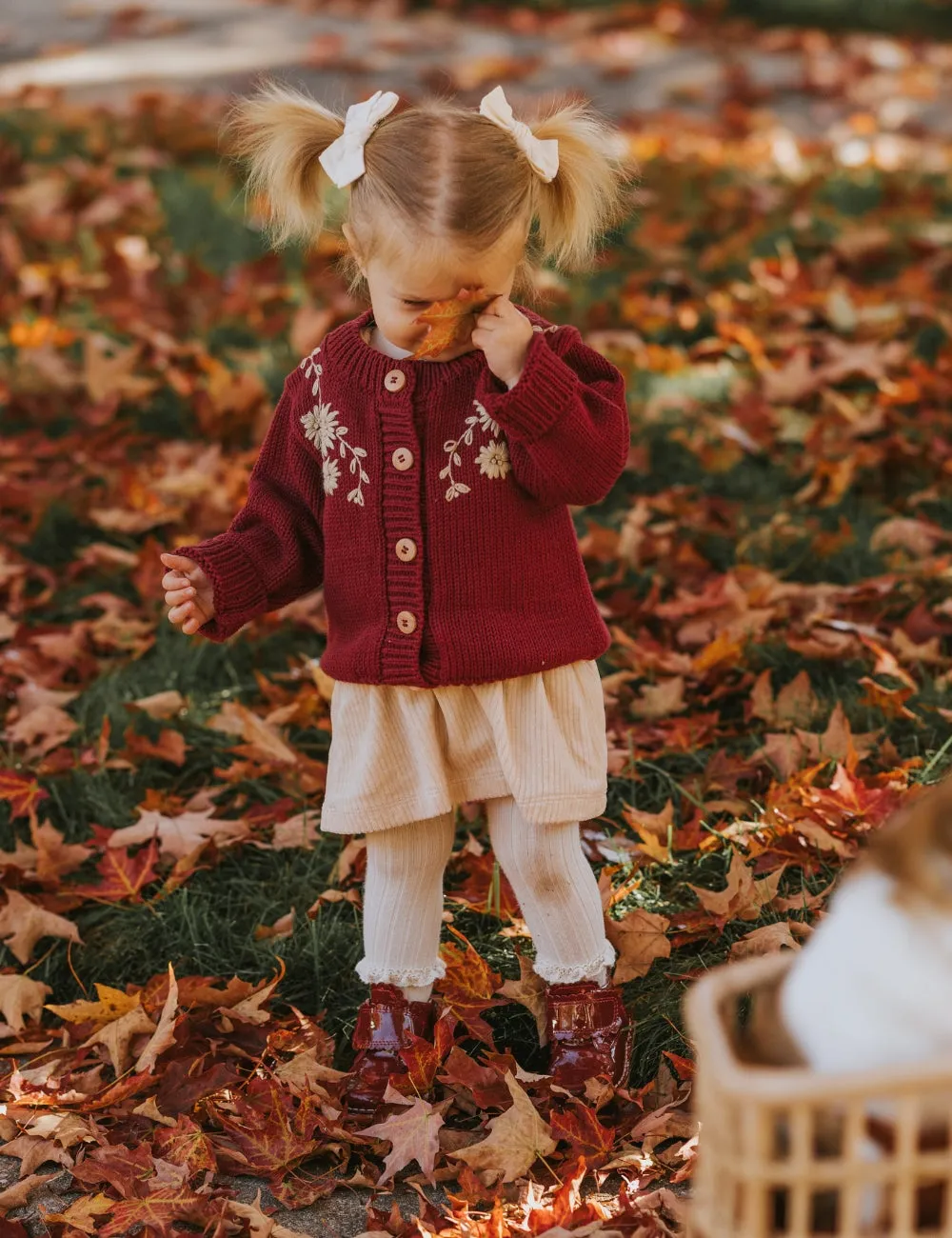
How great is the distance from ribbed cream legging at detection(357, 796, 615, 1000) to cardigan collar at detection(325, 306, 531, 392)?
24.6 inches

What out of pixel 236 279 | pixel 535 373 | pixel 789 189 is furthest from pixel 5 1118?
pixel 789 189

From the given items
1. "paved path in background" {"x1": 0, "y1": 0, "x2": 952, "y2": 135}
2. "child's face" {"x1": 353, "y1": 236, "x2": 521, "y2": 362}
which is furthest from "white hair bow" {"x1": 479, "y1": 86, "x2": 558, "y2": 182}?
"paved path in background" {"x1": 0, "y1": 0, "x2": 952, "y2": 135}

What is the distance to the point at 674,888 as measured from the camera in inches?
106

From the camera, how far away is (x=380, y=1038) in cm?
242

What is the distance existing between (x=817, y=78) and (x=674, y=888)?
23.0ft

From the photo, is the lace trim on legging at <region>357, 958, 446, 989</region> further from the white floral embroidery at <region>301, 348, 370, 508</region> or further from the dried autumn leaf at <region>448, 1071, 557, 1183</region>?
the white floral embroidery at <region>301, 348, 370, 508</region>

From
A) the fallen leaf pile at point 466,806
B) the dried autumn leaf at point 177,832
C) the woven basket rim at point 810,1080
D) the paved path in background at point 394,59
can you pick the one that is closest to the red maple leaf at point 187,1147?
the fallen leaf pile at point 466,806

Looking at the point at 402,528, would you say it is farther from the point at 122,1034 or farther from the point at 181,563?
the point at 122,1034

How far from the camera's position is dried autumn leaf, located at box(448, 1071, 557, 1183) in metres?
2.17

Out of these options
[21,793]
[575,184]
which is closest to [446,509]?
[575,184]

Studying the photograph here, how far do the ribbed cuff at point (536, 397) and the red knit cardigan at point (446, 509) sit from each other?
0.02m

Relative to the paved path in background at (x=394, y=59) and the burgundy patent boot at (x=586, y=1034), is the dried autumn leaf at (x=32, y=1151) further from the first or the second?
the paved path in background at (x=394, y=59)

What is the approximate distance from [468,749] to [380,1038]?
1.64ft

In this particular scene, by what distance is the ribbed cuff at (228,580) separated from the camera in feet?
7.50
